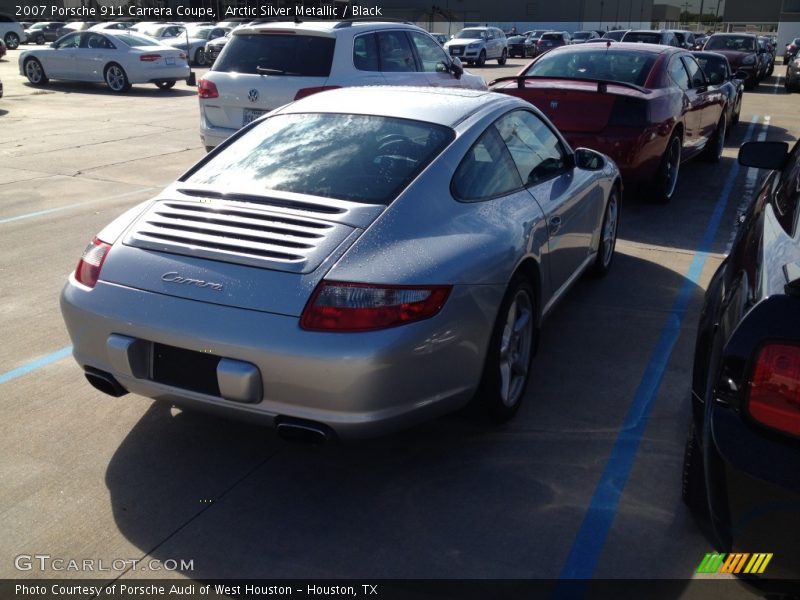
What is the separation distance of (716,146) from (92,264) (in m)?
9.81

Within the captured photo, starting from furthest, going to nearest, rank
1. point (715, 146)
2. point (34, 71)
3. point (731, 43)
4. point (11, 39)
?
point (11, 39), point (731, 43), point (34, 71), point (715, 146)

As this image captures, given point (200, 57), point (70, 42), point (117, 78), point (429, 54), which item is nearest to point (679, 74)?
point (429, 54)

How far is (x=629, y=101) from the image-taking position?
25.0 ft

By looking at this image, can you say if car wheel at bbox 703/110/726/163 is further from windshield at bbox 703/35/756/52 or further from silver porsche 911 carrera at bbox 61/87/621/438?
windshield at bbox 703/35/756/52

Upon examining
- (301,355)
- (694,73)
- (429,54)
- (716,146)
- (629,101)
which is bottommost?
(716,146)

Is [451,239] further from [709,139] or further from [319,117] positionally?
[709,139]

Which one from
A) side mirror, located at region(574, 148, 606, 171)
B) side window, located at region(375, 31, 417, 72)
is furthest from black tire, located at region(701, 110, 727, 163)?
side mirror, located at region(574, 148, 606, 171)

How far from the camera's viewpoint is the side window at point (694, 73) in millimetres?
9433

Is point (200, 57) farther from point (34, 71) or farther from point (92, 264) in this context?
point (92, 264)

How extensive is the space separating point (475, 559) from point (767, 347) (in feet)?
4.49

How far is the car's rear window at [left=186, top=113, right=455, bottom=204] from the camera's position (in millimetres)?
3666

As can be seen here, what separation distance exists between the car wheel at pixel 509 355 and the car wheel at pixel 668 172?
479 centimetres

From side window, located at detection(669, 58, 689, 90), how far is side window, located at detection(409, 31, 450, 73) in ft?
10.4

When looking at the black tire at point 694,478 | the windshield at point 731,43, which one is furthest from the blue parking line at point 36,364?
the windshield at point 731,43
